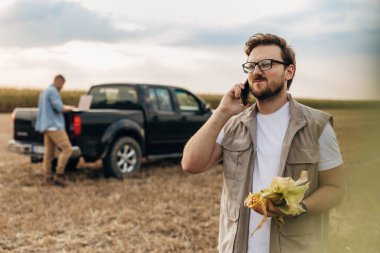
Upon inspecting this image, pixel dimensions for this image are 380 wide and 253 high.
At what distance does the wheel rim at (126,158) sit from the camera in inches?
359

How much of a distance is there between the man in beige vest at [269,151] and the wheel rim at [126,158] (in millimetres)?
7015

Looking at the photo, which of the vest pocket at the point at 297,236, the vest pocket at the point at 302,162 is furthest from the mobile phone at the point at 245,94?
the vest pocket at the point at 297,236

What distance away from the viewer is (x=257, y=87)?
2.01 m

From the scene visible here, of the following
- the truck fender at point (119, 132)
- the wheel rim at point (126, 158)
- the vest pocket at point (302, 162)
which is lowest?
the wheel rim at point (126, 158)

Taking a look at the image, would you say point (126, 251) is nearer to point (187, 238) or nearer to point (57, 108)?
point (187, 238)

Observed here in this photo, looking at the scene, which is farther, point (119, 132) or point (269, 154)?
point (119, 132)

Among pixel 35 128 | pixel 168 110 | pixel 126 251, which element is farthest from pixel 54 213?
pixel 168 110

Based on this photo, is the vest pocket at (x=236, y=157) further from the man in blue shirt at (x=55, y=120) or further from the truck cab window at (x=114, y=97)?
the truck cab window at (x=114, y=97)

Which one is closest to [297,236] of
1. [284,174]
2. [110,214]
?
[284,174]

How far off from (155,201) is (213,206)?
82cm

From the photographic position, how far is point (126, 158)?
9.20 m

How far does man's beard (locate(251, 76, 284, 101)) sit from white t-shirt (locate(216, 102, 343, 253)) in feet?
0.29

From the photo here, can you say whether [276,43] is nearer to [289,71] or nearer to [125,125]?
[289,71]

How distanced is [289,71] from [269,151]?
33cm
